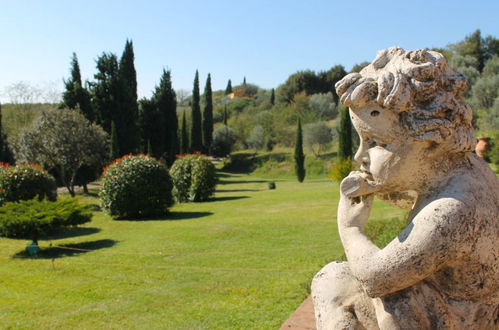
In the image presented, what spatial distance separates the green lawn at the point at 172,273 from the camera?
588 centimetres

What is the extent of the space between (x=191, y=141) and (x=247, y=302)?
37.2m

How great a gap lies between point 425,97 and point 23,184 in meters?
15.5

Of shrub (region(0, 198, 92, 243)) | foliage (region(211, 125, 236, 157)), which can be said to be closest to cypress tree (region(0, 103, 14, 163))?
shrub (region(0, 198, 92, 243))

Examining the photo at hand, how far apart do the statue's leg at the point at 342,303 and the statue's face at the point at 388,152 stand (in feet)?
1.66

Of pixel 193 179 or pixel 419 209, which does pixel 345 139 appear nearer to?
pixel 193 179

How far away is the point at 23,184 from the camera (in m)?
14.8

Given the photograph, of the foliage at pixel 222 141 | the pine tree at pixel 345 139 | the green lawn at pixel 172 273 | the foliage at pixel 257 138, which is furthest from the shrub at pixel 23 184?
the foliage at pixel 257 138

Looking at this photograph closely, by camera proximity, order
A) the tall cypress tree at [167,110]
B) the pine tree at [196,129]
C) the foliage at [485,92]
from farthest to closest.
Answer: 1. the pine tree at [196,129]
2. the tall cypress tree at [167,110]
3. the foliage at [485,92]

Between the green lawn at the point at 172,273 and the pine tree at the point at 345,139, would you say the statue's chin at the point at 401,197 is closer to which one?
the green lawn at the point at 172,273

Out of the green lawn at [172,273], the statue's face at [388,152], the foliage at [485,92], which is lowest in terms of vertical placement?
the green lawn at [172,273]

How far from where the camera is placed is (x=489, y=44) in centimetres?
4328

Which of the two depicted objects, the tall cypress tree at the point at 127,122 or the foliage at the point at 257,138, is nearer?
the tall cypress tree at the point at 127,122

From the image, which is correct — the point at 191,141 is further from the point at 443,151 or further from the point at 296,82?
the point at 443,151

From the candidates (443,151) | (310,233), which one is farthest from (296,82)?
(443,151)
